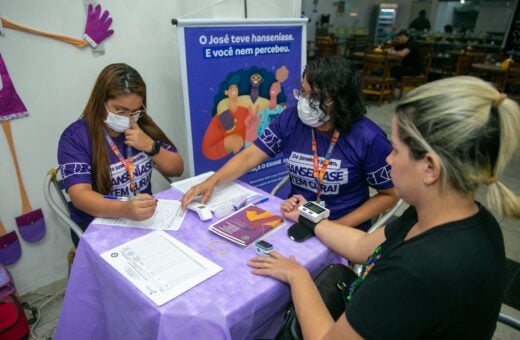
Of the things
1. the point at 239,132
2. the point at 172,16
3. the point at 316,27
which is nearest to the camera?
the point at 172,16

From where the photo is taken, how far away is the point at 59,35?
5.80ft

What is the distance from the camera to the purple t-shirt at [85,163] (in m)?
1.40

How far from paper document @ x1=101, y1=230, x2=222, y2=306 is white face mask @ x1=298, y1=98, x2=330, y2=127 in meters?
0.73

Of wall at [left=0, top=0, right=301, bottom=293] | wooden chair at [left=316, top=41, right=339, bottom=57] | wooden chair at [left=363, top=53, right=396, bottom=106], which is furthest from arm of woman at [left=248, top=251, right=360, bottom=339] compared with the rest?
wooden chair at [left=316, top=41, right=339, bottom=57]

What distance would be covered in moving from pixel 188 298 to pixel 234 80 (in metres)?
1.70

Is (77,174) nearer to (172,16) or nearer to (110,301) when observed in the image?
(110,301)

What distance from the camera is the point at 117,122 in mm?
1479

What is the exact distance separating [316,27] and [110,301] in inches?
362

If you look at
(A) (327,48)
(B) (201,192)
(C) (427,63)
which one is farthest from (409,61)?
(B) (201,192)

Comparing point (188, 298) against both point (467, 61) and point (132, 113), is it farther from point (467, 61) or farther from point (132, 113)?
point (467, 61)

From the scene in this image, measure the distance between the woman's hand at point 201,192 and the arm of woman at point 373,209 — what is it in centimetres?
57

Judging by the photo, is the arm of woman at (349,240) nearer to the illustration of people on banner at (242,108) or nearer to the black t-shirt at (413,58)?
the illustration of people on banner at (242,108)

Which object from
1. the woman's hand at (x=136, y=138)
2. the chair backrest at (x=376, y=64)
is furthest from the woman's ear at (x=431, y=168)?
the chair backrest at (x=376, y=64)

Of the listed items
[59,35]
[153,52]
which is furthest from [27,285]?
[153,52]
